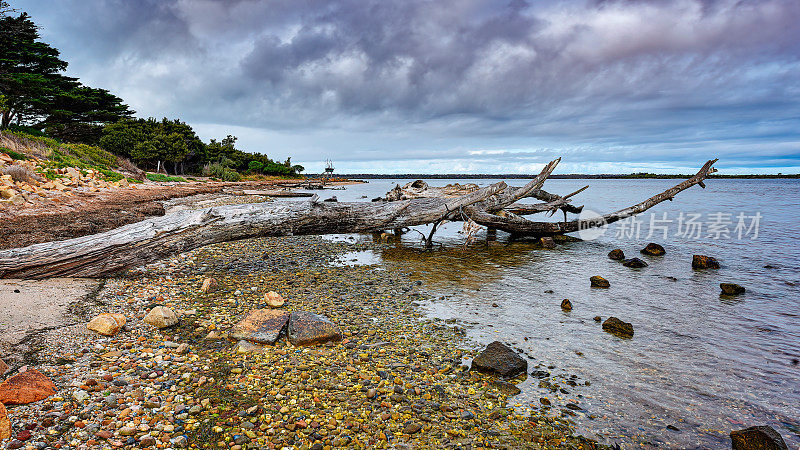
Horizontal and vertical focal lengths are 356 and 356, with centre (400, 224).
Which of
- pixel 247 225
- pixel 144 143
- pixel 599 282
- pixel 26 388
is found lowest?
pixel 599 282

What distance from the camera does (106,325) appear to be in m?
4.92

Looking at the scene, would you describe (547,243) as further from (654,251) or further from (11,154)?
(11,154)

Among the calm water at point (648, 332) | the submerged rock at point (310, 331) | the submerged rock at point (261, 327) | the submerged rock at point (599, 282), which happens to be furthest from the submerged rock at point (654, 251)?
the submerged rock at point (261, 327)

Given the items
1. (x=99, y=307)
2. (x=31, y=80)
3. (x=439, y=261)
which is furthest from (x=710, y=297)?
(x=31, y=80)

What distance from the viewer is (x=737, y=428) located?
3.76 metres

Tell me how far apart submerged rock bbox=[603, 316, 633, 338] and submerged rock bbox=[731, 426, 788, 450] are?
255 centimetres

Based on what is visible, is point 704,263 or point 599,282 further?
point 704,263

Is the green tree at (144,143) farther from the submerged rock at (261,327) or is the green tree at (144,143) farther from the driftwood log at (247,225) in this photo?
the submerged rock at (261,327)

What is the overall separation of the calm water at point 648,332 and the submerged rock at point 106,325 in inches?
197

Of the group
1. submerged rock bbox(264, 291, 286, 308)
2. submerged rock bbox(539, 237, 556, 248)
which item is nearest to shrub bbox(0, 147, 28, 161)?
submerged rock bbox(264, 291, 286, 308)

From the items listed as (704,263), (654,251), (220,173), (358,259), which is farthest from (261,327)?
(220,173)

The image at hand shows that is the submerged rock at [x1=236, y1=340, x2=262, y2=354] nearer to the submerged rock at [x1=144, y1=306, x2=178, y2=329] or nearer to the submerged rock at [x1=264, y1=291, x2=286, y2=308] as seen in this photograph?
the submerged rock at [x1=144, y1=306, x2=178, y2=329]

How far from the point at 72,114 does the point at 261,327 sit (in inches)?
2289

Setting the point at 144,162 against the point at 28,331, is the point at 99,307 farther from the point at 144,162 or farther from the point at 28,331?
the point at 144,162
